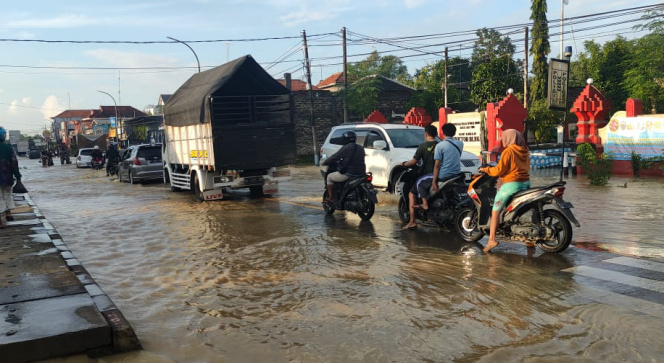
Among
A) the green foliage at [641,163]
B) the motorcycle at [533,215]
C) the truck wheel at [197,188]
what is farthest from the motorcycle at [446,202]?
the green foliage at [641,163]

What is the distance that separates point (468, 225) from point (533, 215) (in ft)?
3.66

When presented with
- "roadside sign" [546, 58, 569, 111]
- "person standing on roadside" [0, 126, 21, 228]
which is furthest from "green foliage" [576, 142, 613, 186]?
"person standing on roadside" [0, 126, 21, 228]

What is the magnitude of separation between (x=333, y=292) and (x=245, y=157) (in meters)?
7.79

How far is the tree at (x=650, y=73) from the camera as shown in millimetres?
31047

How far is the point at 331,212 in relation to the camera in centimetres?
1060

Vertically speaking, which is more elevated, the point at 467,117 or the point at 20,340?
the point at 467,117

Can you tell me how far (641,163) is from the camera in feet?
55.8

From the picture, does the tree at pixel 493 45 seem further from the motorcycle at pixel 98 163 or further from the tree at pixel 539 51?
the motorcycle at pixel 98 163

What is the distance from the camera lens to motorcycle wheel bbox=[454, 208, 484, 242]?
7.54 m

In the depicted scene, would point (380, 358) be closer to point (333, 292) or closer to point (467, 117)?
point (333, 292)

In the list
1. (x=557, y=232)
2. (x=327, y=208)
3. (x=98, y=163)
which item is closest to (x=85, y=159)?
(x=98, y=163)

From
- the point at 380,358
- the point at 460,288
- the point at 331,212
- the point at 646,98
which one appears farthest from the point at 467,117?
the point at 380,358

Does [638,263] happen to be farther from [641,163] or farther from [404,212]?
[641,163]

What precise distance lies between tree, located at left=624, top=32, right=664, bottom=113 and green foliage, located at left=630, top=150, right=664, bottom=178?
16.7 meters
